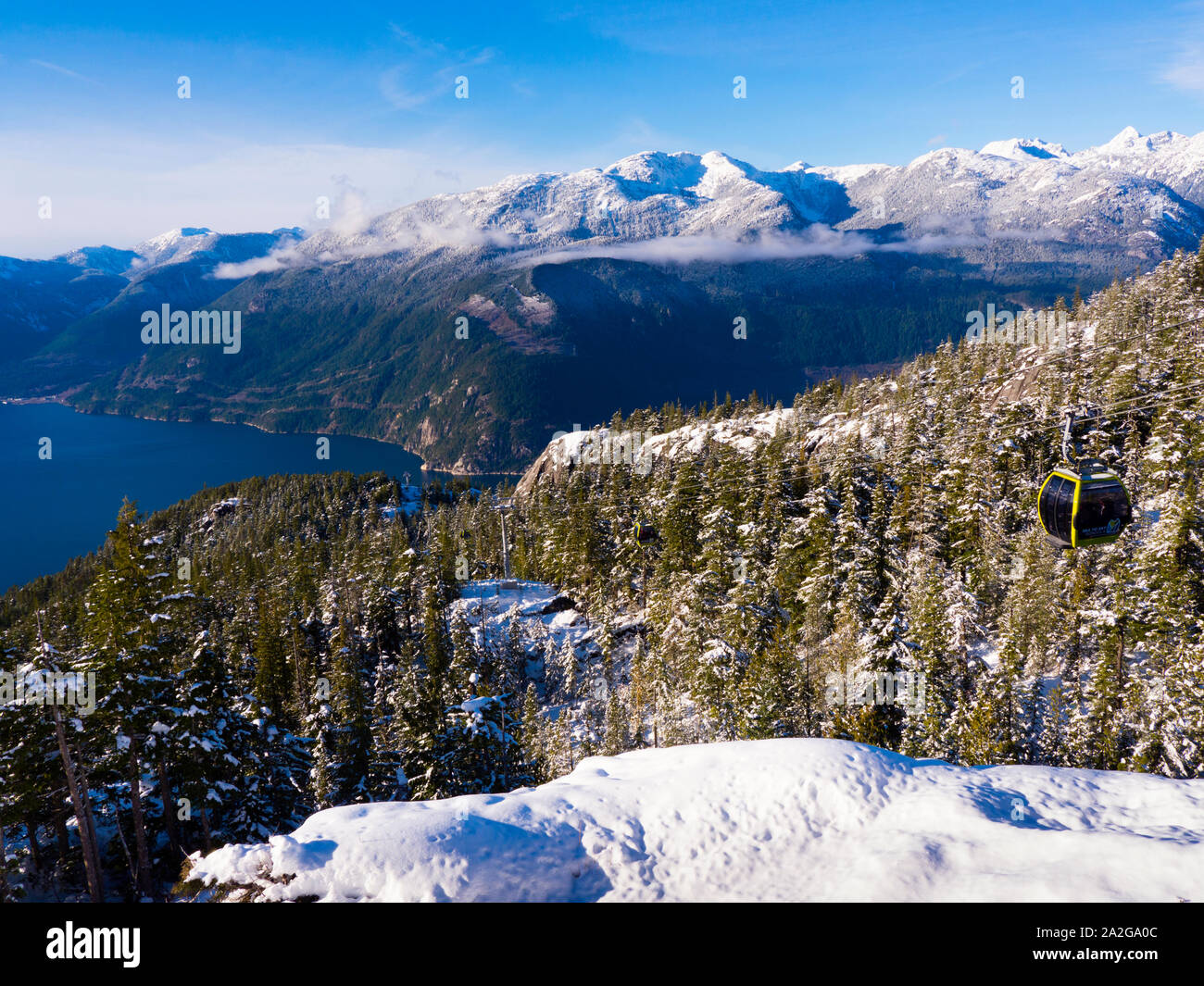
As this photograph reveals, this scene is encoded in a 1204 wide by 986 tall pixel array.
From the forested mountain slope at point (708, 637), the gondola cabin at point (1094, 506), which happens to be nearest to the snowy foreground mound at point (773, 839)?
the gondola cabin at point (1094, 506)

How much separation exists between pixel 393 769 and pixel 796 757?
107 ft

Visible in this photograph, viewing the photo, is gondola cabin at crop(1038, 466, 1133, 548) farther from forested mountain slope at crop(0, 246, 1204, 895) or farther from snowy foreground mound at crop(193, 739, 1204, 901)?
forested mountain slope at crop(0, 246, 1204, 895)

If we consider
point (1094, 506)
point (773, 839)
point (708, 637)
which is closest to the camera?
point (773, 839)

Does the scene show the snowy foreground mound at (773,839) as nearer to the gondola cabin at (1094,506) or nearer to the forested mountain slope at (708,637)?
the gondola cabin at (1094,506)

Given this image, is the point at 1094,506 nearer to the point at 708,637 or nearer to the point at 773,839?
the point at 773,839

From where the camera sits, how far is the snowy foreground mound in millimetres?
10266

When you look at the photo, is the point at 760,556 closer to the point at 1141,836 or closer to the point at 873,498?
the point at 873,498

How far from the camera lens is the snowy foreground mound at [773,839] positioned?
33.7 feet

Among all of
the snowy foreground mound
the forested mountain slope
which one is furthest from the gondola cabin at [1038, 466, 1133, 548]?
the forested mountain slope

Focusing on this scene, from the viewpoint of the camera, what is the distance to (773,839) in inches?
492

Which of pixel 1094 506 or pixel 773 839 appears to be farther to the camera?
pixel 1094 506

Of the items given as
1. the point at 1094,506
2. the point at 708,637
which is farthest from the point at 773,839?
the point at 708,637
